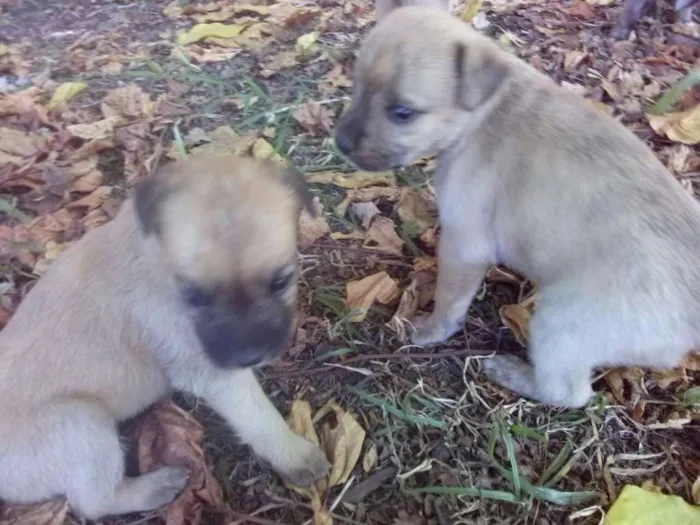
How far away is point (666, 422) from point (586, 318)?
→ 93 centimetres

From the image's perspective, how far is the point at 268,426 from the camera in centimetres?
336

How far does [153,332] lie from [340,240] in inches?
67.8

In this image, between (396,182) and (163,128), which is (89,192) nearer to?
(163,128)

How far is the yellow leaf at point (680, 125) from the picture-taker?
491cm

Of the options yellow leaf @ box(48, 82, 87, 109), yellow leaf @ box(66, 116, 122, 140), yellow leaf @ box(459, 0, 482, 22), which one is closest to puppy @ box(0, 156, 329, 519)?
yellow leaf @ box(66, 116, 122, 140)

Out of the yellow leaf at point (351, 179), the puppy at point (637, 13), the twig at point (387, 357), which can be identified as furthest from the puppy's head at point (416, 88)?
the puppy at point (637, 13)

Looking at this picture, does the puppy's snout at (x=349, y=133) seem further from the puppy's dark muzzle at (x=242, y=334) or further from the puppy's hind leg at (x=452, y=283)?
the puppy's dark muzzle at (x=242, y=334)

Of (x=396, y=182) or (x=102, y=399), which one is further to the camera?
(x=396, y=182)

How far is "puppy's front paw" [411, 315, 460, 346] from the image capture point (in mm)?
3934

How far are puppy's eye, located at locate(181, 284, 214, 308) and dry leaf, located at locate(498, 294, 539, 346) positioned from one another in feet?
6.62

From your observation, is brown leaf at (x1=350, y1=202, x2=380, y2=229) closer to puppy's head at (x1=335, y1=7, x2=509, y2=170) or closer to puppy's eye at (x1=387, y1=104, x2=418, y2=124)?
puppy's head at (x1=335, y1=7, x2=509, y2=170)

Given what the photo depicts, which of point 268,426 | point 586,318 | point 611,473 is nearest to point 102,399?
point 268,426

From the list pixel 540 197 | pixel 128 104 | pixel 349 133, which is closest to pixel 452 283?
pixel 540 197

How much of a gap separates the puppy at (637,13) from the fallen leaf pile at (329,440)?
15.0 ft
